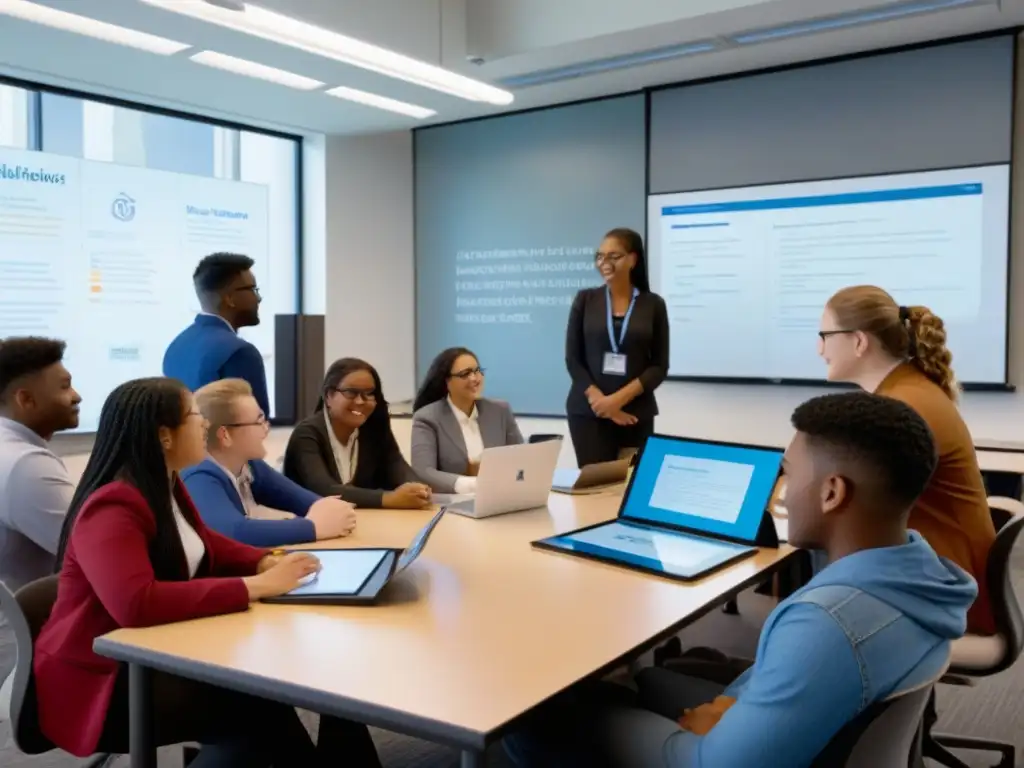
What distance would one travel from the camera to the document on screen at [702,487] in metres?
2.45

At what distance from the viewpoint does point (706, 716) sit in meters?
1.53

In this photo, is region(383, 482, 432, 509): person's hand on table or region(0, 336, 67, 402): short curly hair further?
region(383, 482, 432, 509): person's hand on table

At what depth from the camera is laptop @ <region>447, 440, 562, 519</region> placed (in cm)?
269

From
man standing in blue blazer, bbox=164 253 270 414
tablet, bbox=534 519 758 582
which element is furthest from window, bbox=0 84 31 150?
tablet, bbox=534 519 758 582

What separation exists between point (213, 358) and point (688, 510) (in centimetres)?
175

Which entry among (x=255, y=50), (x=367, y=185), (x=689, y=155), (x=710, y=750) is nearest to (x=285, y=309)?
(x=367, y=185)

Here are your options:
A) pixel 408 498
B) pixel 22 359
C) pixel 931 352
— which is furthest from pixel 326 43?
pixel 931 352

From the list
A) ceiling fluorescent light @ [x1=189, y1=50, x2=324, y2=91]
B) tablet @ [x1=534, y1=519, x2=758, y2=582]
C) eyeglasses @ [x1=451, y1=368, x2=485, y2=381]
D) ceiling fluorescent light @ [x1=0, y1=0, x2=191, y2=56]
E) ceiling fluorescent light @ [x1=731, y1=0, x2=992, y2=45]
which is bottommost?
tablet @ [x1=534, y1=519, x2=758, y2=582]

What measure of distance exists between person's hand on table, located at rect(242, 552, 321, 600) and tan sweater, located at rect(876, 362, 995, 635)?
57.0 inches

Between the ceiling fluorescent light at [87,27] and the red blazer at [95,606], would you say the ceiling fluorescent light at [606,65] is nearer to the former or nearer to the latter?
the ceiling fluorescent light at [87,27]

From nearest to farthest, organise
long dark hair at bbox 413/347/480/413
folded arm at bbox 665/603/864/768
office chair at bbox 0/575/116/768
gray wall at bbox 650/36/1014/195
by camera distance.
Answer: folded arm at bbox 665/603/864/768 → office chair at bbox 0/575/116/768 → long dark hair at bbox 413/347/480/413 → gray wall at bbox 650/36/1014/195

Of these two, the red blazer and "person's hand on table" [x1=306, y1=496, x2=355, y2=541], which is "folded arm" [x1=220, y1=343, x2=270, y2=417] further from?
the red blazer

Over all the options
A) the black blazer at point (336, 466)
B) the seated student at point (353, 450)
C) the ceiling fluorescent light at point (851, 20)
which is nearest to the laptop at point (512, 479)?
the seated student at point (353, 450)

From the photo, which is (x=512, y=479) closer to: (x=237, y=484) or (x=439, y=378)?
(x=237, y=484)
